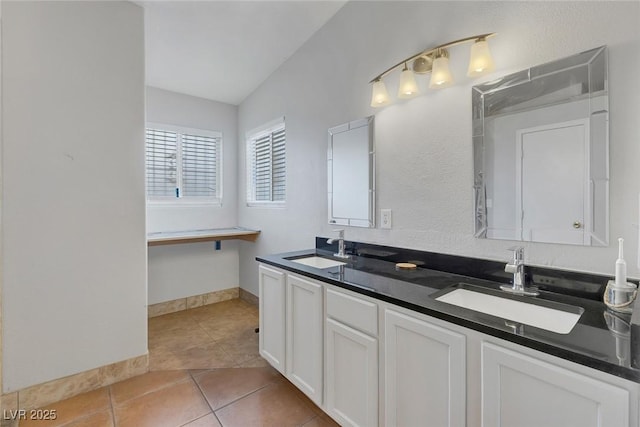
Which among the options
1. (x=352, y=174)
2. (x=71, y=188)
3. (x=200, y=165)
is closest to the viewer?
(x=71, y=188)

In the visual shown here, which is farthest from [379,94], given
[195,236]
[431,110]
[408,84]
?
[195,236]

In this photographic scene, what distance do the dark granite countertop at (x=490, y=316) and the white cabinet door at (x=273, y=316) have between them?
0.42 feet

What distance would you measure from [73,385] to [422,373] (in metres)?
2.28

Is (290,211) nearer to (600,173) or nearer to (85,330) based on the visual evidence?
(85,330)

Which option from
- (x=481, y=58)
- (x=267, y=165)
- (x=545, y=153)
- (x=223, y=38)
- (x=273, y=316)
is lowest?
(x=273, y=316)

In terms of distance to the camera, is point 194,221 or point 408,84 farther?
point 194,221

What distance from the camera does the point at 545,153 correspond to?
1.30 m

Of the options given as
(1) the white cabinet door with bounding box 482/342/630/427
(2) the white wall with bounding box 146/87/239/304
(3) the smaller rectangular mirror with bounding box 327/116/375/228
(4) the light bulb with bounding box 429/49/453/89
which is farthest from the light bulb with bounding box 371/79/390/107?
(2) the white wall with bounding box 146/87/239/304

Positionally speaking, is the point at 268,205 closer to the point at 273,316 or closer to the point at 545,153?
the point at 273,316

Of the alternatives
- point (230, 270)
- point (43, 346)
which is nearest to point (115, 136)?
point (43, 346)

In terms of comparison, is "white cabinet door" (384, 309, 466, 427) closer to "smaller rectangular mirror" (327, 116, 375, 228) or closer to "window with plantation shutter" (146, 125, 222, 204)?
"smaller rectangular mirror" (327, 116, 375, 228)

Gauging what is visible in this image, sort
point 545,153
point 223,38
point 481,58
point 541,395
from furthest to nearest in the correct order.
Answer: point 223,38 < point 481,58 < point 545,153 < point 541,395

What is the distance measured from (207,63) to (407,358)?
119 inches

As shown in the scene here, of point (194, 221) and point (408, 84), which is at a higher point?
point (408, 84)
